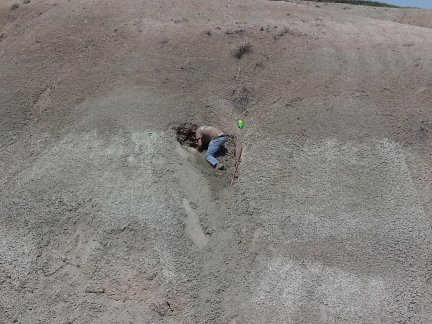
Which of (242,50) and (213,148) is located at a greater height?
(242,50)

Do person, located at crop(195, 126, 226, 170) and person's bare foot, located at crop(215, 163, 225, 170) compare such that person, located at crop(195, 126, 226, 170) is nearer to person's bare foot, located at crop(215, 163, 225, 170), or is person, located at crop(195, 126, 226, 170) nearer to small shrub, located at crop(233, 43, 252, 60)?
person's bare foot, located at crop(215, 163, 225, 170)

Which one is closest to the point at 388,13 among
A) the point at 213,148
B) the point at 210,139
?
the point at 210,139

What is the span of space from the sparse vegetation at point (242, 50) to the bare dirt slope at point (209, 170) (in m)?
0.19

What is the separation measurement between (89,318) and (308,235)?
17.2 feet

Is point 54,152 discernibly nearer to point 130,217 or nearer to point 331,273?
point 130,217

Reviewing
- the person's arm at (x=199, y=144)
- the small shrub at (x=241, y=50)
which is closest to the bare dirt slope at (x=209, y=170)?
the small shrub at (x=241, y=50)

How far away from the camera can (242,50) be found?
1667 cm

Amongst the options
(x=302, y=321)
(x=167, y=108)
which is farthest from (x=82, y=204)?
(x=302, y=321)

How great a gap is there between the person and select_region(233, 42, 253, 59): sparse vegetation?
3255 millimetres

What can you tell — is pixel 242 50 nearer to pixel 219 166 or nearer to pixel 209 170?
pixel 219 166

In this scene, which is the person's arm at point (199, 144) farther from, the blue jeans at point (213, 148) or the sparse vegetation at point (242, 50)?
the sparse vegetation at point (242, 50)

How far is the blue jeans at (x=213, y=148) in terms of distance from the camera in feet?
45.5

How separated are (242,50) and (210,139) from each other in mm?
3820

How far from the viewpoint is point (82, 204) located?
42.1 ft
